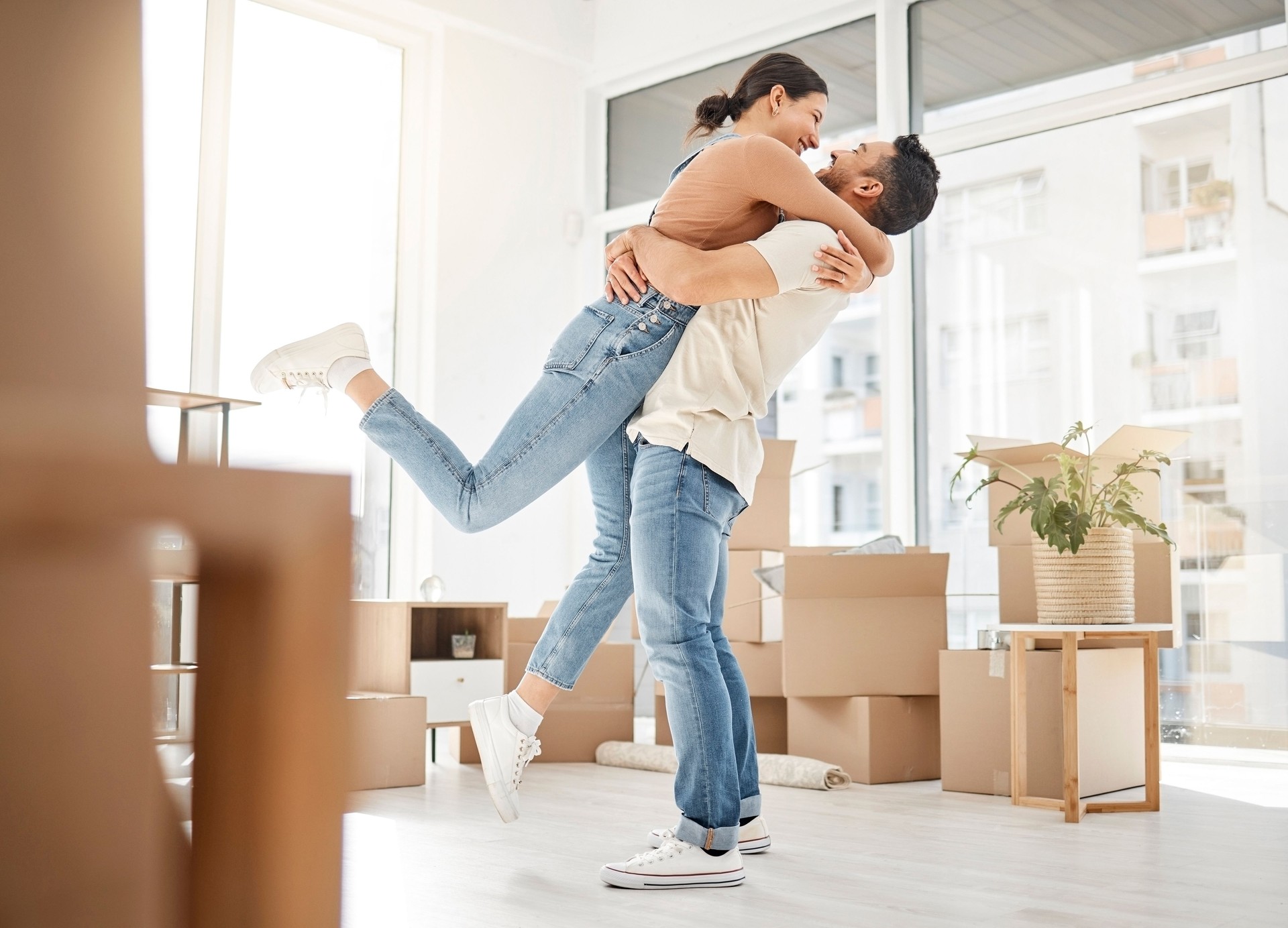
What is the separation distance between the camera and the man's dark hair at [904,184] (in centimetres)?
192

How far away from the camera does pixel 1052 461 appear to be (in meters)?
2.79

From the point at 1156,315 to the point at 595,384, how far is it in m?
2.62

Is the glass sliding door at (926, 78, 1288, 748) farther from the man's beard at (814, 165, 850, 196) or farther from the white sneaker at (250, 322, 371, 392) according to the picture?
the white sneaker at (250, 322, 371, 392)

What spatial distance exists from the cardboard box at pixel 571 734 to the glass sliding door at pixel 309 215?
110 cm

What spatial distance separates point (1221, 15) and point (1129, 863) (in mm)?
2799

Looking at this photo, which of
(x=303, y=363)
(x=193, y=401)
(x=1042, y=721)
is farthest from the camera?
(x=193, y=401)

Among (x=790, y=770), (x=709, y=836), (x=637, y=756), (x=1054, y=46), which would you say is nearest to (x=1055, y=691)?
(x=790, y=770)

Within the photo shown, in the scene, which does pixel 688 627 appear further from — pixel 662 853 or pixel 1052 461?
pixel 1052 461

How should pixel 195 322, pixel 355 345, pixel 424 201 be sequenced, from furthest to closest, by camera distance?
pixel 424 201 → pixel 195 322 → pixel 355 345

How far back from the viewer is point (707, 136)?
200 centimetres

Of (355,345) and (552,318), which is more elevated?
(552,318)

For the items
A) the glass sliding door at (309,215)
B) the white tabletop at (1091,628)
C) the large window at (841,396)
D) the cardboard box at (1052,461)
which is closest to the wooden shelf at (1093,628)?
the white tabletop at (1091,628)

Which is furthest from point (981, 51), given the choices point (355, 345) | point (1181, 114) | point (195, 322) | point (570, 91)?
point (355, 345)

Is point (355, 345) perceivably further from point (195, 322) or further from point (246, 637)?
point (195, 322)
